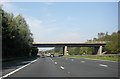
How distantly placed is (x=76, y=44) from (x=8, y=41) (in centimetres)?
4917

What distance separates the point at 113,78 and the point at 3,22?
2716 centimetres

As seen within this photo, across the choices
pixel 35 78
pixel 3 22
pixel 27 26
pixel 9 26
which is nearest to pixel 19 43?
pixel 9 26

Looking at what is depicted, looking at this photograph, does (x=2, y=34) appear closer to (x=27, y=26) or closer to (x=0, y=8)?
(x=0, y=8)

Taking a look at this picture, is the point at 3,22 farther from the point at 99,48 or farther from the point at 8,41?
the point at 99,48

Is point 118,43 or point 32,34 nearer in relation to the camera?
point 32,34

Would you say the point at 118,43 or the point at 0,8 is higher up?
the point at 0,8

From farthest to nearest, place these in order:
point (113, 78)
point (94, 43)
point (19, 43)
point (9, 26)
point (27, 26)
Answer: point (94, 43) < point (27, 26) < point (19, 43) < point (9, 26) < point (113, 78)

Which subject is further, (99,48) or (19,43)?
(99,48)

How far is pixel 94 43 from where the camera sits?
81625 millimetres

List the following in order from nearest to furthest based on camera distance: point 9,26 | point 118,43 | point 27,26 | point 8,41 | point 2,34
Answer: point 2,34
point 9,26
point 8,41
point 27,26
point 118,43

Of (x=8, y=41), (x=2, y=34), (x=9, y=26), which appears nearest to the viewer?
(x=2, y=34)

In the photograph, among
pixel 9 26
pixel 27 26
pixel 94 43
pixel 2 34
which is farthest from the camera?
pixel 94 43

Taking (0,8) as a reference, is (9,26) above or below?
below

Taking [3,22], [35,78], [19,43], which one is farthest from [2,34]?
[35,78]
